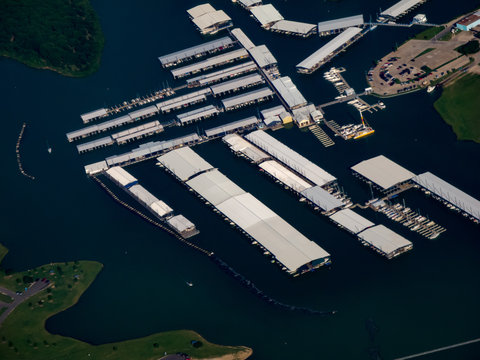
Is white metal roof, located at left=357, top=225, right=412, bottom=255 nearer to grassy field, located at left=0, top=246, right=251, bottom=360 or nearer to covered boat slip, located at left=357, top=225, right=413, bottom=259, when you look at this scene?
covered boat slip, located at left=357, top=225, right=413, bottom=259

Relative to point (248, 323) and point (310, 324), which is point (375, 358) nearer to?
point (310, 324)

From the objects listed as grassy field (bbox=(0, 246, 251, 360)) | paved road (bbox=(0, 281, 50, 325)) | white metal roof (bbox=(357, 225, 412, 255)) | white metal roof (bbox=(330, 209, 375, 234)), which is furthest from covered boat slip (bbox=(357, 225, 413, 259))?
paved road (bbox=(0, 281, 50, 325))

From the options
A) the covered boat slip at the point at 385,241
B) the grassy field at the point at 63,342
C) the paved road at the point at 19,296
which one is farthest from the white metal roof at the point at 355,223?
the paved road at the point at 19,296

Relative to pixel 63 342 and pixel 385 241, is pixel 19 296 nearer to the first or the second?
pixel 63 342

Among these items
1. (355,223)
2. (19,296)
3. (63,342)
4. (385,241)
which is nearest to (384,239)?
(385,241)

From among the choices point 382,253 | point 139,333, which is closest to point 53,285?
point 139,333

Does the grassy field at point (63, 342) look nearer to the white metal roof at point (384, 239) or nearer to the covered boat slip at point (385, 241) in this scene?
the covered boat slip at point (385, 241)
